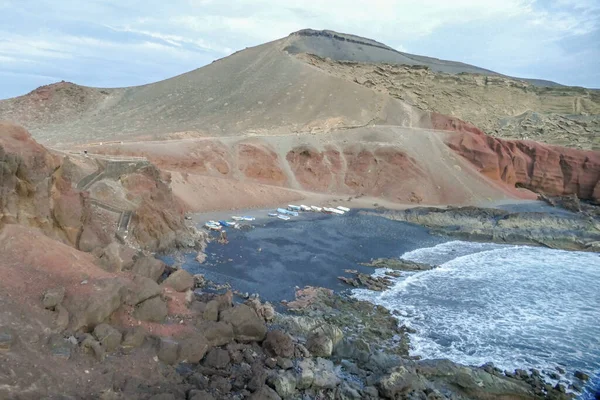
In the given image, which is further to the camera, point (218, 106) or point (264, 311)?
point (218, 106)

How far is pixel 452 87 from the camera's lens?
2283 inches

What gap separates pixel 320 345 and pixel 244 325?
221cm

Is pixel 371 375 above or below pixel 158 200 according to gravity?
below

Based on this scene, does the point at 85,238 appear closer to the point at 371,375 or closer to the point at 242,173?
the point at 371,375

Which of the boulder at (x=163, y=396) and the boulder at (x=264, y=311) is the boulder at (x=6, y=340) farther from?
the boulder at (x=264, y=311)

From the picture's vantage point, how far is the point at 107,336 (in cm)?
1027

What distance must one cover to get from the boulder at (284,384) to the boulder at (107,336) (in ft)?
11.9

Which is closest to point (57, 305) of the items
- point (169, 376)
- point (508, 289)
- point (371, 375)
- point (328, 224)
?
point (169, 376)

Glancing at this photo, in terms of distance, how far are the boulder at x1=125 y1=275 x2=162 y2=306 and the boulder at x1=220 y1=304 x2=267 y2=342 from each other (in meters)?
1.95

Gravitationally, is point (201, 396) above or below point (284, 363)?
above

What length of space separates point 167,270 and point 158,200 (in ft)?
25.6

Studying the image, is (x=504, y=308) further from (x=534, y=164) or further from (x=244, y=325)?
(x=534, y=164)

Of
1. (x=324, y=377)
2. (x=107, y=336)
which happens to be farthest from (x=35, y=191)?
(x=324, y=377)

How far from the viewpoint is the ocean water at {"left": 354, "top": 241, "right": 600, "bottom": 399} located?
48.7 ft
